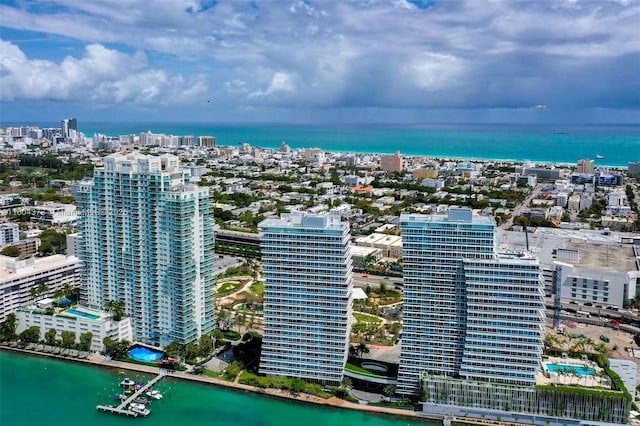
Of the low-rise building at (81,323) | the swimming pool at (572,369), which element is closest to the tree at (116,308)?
the low-rise building at (81,323)

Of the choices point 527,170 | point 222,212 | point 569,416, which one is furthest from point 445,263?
point 527,170

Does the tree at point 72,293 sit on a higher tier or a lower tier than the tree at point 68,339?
higher

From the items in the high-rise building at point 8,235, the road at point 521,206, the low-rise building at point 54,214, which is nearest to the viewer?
the high-rise building at point 8,235

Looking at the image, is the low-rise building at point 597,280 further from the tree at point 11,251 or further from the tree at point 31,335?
the tree at point 11,251

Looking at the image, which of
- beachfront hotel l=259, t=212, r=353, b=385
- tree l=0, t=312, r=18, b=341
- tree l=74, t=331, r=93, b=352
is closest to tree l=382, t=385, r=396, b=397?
beachfront hotel l=259, t=212, r=353, b=385

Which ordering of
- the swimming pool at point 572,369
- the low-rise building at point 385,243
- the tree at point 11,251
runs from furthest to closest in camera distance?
the low-rise building at point 385,243
the tree at point 11,251
the swimming pool at point 572,369

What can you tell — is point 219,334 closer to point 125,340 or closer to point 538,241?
point 125,340
